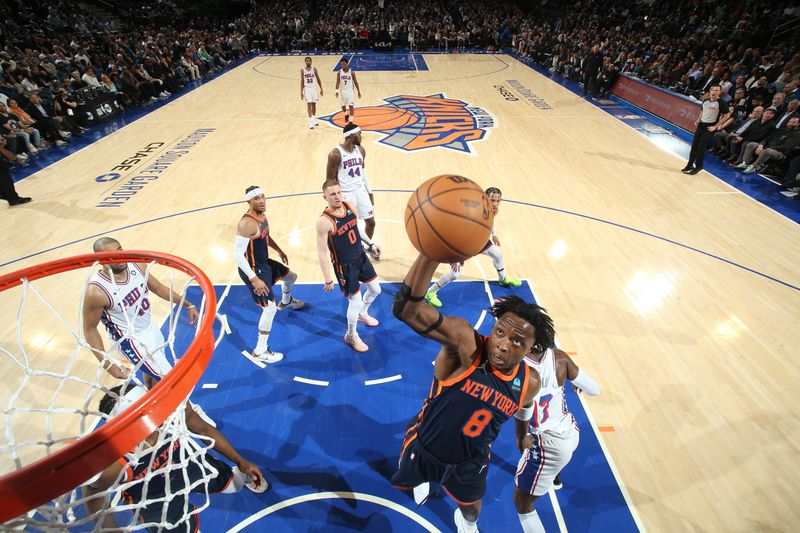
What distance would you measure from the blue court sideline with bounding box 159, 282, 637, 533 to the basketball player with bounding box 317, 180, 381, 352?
505 mm

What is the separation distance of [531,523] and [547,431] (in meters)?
0.77

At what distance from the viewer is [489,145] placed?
10.9 m

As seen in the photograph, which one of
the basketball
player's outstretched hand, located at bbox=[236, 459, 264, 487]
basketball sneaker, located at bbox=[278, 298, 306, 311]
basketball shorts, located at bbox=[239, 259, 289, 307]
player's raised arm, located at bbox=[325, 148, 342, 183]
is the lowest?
basketball sneaker, located at bbox=[278, 298, 306, 311]

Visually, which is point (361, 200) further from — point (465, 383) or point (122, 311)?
point (465, 383)

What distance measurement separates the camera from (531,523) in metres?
3.08

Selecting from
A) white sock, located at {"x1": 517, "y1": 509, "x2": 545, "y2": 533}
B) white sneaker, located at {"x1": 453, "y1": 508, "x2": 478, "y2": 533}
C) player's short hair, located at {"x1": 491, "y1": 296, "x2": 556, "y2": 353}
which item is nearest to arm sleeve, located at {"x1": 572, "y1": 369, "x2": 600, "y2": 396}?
player's short hair, located at {"x1": 491, "y1": 296, "x2": 556, "y2": 353}

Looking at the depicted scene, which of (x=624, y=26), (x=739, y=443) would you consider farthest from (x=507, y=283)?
(x=624, y=26)

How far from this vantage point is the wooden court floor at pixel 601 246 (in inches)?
151

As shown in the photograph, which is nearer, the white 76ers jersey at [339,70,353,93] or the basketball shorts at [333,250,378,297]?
the basketball shorts at [333,250,378,297]

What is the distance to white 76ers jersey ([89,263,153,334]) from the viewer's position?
11.0 feet

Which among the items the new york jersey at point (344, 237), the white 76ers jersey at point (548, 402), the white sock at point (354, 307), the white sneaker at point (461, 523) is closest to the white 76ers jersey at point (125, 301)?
the new york jersey at point (344, 237)

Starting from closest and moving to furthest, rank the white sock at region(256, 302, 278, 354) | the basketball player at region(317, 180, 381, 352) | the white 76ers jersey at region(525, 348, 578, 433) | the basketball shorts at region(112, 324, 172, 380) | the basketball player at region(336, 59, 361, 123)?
the white 76ers jersey at region(525, 348, 578, 433) < the basketball shorts at region(112, 324, 172, 380) < the basketball player at region(317, 180, 381, 352) < the white sock at region(256, 302, 278, 354) < the basketball player at region(336, 59, 361, 123)

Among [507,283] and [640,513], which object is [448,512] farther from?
[507,283]

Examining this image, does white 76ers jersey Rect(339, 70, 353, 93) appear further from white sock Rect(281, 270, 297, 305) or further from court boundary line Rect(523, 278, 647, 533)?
court boundary line Rect(523, 278, 647, 533)
